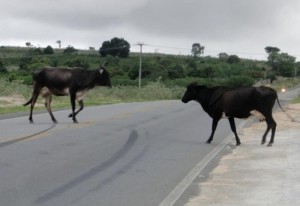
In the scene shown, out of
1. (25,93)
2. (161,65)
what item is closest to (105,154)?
(25,93)

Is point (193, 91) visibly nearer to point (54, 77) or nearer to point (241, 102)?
point (241, 102)

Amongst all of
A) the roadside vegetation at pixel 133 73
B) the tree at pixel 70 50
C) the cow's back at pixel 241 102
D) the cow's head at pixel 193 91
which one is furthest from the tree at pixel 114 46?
the cow's back at pixel 241 102

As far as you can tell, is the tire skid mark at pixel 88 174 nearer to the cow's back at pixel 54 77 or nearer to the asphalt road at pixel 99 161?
the asphalt road at pixel 99 161

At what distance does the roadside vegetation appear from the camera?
45025 millimetres

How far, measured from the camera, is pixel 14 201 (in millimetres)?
8078

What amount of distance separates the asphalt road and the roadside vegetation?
13.3 m

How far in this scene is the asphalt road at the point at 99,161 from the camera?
8.65 meters

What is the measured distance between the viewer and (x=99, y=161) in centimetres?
1164

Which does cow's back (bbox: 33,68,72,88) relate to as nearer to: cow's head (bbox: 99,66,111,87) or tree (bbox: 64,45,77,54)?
cow's head (bbox: 99,66,111,87)

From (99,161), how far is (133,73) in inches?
2912

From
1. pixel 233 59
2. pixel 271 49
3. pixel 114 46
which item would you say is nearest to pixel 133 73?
pixel 114 46

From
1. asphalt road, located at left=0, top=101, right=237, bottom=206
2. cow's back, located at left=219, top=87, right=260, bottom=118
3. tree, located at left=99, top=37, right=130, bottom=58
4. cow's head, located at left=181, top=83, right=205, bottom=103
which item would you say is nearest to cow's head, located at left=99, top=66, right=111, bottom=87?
asphalt road, located at left=0, top=101, right=237, bottom=206

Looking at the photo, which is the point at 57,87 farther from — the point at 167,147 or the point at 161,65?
the point at 161,65

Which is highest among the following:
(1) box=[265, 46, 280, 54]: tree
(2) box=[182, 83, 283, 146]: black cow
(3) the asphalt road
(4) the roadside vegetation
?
(2) box=[182, 83, 283, 146]: black cow
